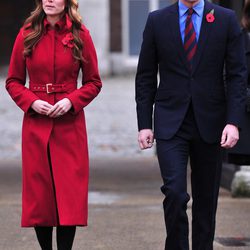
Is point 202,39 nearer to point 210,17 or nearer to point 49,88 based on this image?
point 210,17

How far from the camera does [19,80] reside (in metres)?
5.45

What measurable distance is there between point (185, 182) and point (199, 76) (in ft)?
1.93

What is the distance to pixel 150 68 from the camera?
5188 millimetres

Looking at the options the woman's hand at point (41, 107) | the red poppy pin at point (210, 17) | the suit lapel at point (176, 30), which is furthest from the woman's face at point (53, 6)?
the red poppy pin at point (210, 17)

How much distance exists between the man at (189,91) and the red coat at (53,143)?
1.41ft

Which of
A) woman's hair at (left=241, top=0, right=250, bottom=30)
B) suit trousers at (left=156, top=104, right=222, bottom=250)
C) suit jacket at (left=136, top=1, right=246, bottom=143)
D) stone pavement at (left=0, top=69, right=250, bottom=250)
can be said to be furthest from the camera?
stone pavement at (left=0, top=69, right=250, bottom=250)

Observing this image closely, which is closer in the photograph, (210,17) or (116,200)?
(210,17)

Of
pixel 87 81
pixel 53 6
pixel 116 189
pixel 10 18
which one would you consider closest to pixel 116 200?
pixel 116 189

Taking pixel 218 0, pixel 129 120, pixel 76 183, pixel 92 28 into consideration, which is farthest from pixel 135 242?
pixel 92 28

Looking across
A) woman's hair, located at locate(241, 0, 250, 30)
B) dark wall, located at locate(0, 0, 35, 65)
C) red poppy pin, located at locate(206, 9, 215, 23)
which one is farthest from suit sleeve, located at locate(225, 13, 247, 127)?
dark wall, located at locate(0, 0, 35, 65)

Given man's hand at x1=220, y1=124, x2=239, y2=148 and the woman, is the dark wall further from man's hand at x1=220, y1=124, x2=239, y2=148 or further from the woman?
man's hand at x1=220, y1=124, x2=239, y2=148

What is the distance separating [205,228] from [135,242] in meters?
1.36

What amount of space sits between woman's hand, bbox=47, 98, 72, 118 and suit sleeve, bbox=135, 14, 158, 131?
41 centimetres

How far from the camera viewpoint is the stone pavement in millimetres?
6625
